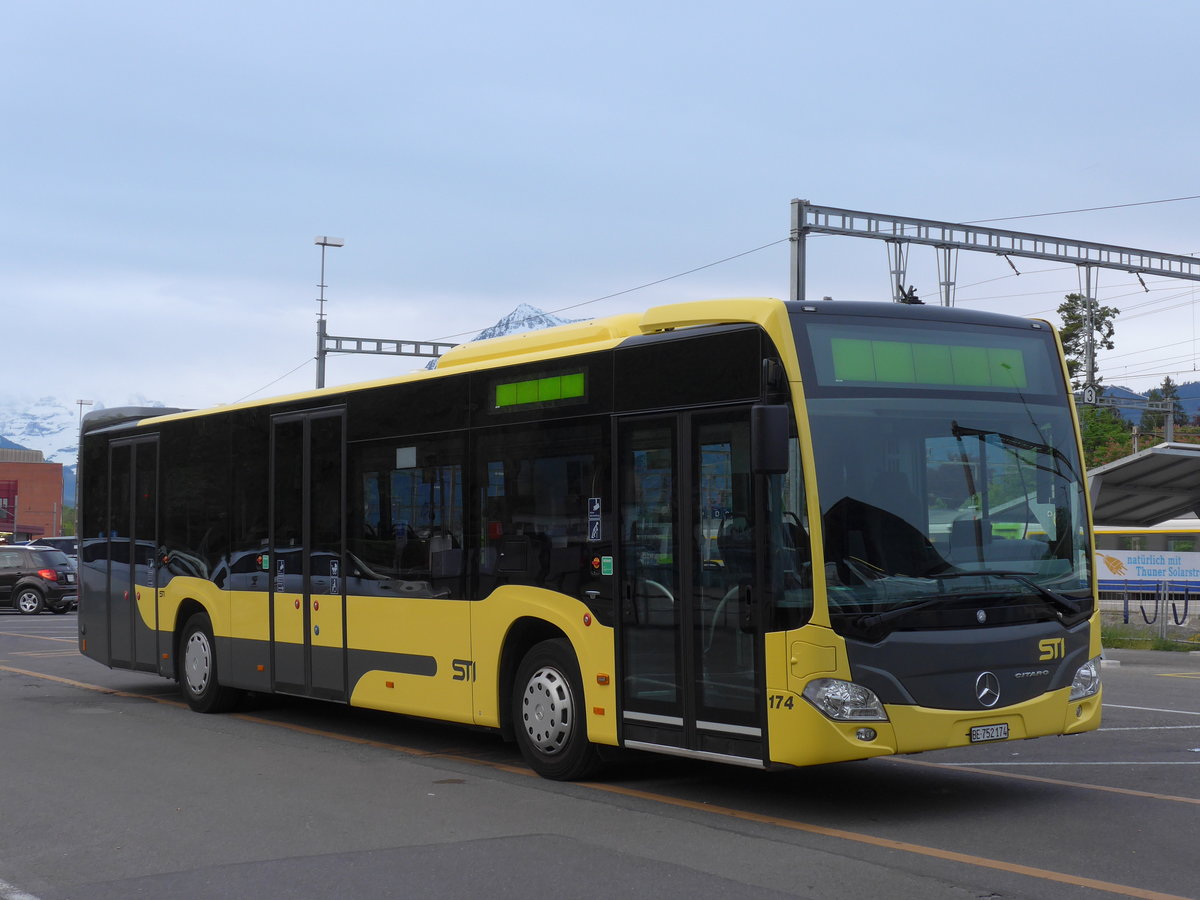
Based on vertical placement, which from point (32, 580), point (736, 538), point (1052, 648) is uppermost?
point (736, 538)

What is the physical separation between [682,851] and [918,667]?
1.72 metres

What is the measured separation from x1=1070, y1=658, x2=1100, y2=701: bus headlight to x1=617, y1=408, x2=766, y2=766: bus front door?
2.03 meters

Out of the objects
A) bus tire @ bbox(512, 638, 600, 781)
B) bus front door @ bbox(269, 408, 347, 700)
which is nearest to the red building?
bus front door @ bbox(269, 408, 347, 700)

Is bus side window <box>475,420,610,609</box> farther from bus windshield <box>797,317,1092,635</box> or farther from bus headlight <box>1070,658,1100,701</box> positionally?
bus headlight <box>1070,658,1100,701</box>

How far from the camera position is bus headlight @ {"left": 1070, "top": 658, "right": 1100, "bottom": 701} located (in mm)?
8688

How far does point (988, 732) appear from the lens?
8227 mm

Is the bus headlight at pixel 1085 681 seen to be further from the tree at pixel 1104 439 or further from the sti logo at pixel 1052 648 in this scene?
the tree at pixel 1104 439

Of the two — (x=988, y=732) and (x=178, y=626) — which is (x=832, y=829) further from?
(x=178, y=626)

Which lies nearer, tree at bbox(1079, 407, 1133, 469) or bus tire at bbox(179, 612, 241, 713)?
bus tire at bbox(179, 612, 241, 713)

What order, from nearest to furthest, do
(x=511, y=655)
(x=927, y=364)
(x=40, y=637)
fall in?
(x=927, y=364), (x=511, y=655), (x=40, y=637)

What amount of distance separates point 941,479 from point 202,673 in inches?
343

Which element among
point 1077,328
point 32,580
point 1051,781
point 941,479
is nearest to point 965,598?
point 941,479

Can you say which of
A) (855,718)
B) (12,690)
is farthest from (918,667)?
(12,690)

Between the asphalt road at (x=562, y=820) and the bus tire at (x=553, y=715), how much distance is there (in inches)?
6.3
